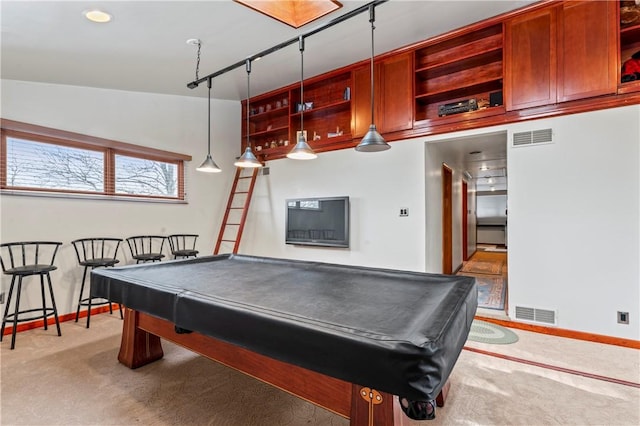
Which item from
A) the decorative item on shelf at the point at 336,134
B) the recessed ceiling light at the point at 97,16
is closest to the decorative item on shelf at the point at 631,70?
the decorative item on shelf at the point at 336,134

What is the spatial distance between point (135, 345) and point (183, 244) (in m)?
2.41

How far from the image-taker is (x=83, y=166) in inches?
146

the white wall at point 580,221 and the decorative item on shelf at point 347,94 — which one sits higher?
the decorative item on shelf at point 347,94

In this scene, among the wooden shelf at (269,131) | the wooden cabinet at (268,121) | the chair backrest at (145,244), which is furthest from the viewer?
the wooden cabinet at (268,121)

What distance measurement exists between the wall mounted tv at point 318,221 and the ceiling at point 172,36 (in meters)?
1.90

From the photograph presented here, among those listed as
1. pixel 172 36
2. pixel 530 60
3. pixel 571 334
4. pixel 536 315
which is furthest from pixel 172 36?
pixel 571 334

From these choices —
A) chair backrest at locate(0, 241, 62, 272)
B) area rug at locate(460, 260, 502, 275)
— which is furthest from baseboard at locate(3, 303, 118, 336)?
area rug at locate(460, 260, 502, 275)

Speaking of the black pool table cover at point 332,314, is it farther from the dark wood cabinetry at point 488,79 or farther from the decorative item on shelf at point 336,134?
the decorative item on shelf at point 336,134

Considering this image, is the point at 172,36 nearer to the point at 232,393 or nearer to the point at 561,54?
the point at 232,393

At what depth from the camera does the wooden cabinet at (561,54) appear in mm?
2773

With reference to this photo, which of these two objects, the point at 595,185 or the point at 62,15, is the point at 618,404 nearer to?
the point at 595,185

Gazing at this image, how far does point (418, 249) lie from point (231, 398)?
258 centimetres

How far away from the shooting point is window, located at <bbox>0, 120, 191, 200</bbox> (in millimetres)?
3236

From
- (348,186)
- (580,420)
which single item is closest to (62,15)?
(348,186)
